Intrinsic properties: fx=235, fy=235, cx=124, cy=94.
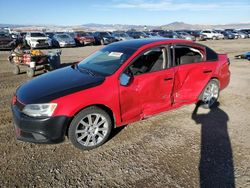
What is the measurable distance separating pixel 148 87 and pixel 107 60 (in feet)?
3.33

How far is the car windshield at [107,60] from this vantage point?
4.19 metres

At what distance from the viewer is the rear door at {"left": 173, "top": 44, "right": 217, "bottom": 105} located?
15.5ft

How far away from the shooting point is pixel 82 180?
10.3 feet

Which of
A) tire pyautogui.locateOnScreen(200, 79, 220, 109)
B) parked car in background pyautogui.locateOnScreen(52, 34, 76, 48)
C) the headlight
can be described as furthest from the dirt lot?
parked car in background pyautogui.locateOnScreen(52, 34, 76, 48)

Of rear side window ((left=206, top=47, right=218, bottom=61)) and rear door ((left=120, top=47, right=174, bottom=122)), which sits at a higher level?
rear side window ((left=206, top=47, right=218, bottom=61))

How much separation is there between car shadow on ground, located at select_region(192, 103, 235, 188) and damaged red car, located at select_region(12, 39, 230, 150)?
58 cm

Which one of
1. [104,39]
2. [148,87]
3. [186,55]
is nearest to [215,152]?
[148,87]

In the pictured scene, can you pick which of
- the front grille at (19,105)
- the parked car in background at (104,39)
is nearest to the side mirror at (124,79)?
the front grille at (19,105)

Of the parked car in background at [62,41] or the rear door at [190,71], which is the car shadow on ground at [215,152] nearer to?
the rear door at [190,71]

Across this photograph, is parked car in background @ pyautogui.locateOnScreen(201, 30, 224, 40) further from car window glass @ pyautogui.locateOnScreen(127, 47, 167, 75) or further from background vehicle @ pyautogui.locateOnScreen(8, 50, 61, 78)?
car window glass @ pyautogui.locateOnScreen(127, 47, 167, 75)

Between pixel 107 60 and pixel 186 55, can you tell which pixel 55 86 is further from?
pixel 186 55

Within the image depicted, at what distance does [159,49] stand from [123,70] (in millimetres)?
1028

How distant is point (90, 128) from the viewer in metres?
3.80

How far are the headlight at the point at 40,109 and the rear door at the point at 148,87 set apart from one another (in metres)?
1.14
